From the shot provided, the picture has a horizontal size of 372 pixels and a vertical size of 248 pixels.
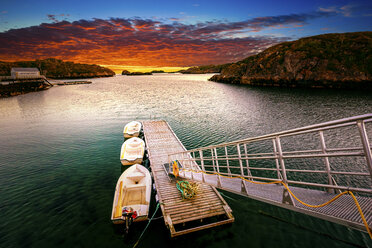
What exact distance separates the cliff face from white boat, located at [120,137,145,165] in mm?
81864

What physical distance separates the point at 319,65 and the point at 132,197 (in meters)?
98.0

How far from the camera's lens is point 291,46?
336 ft

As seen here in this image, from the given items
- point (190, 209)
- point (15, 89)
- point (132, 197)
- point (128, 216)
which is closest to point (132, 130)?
point (132, 197)

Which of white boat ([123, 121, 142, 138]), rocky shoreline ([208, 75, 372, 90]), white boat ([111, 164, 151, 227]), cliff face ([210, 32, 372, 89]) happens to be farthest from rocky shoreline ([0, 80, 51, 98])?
cliff face ([210, 32, 372, 89])

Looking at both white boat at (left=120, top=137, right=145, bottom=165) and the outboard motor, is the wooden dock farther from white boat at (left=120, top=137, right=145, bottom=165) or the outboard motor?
white boat at (left=120, top=137, right=145, bottom=165)

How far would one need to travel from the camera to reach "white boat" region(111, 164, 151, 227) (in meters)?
10.2

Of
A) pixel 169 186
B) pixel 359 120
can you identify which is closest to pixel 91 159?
pixel 169 186

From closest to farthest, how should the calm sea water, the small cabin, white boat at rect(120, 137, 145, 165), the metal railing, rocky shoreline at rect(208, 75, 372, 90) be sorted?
1. the calm sea water
2. the metal railing
3. white boat at rect(120, 137, 145, 165)
4. rocky shoreline at rect(208, 75, 372, 90)
5. the small cabin

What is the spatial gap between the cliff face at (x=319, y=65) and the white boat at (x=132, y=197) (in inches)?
3354

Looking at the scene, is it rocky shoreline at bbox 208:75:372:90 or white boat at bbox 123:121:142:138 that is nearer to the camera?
white boat at bbox 123:121:142:138

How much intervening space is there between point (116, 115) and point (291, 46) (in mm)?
107476

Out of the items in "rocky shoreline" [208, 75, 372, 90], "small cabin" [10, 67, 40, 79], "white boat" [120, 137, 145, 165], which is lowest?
"white boat" [120, 137, 145, 165]

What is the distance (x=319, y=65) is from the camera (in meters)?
80.2

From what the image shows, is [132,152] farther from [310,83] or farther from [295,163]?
[310,83]
